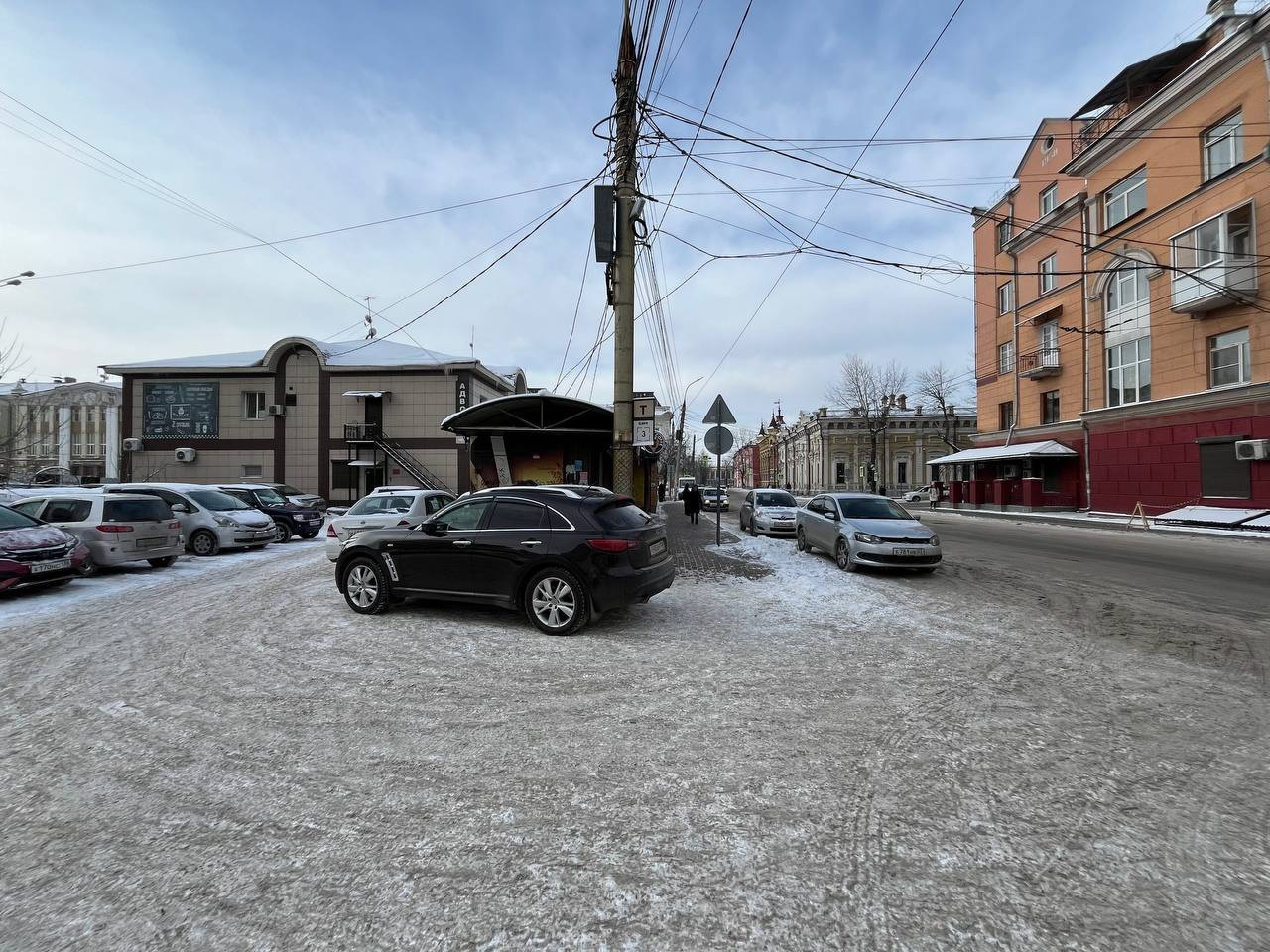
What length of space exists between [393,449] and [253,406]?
867 centimetres

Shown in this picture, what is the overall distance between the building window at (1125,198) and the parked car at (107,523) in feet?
111

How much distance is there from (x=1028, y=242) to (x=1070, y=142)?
182 inches

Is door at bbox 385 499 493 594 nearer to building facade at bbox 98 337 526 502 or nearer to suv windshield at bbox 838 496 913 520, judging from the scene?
suv windshield at bbox 838 496 913 520

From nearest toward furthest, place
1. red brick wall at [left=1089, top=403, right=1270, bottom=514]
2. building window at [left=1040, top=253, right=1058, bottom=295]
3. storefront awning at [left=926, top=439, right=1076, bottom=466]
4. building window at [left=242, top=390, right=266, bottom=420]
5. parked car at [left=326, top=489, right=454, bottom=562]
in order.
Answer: parked car at [left=326, top=489, right=454, bottom=562], red brick wall at [left=1089, top=403, right=1270, bottom=514], storefront awning at [left=926, top=439, right=1076, bottom=466], building window at [left=1040, top=253, right=1058, bottom=295], building window at [left=242, top=390, right=266, bottom=420]

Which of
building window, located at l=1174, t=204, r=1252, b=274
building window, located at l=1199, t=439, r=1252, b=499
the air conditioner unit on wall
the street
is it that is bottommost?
the street

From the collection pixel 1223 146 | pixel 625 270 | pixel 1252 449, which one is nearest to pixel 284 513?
pixel 625 270

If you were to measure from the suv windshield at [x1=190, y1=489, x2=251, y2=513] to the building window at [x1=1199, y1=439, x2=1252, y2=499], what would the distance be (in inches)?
1194

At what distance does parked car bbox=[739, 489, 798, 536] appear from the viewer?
1747 centimetres

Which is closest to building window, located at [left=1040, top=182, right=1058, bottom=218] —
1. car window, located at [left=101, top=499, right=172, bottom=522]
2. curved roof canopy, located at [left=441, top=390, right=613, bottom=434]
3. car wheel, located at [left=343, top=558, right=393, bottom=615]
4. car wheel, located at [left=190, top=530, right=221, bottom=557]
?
curved roof canopy, located at [left=441, top=390, right=613, bottom=434]

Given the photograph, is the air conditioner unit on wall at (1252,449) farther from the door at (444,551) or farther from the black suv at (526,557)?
the door at (444,551)

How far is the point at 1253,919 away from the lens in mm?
2084

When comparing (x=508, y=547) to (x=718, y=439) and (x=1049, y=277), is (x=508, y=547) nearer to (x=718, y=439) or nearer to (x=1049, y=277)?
(x=718, y=439)

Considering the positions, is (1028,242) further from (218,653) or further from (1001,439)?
(218,653)

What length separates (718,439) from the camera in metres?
12.4
